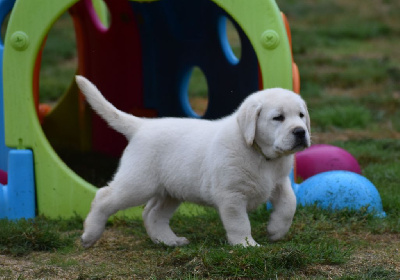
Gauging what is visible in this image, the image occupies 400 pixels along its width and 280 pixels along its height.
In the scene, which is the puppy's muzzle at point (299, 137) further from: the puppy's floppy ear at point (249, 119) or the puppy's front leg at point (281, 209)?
the puppy's front leg at point (281, 209)

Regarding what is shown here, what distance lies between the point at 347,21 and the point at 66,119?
27.3 feet

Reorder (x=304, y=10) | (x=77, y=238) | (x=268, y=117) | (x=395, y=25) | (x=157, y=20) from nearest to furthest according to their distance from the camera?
(x=268, y=117) < (x=77, y=238) < (x=157, y=20) < (x=395, y=25) < (x=304, y=10)

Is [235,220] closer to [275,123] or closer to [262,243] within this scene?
[262,243]

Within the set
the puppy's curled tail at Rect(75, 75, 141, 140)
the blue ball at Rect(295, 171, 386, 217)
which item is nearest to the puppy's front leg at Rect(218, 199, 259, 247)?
the puppy's curled tail at Rect(75, 75, 141, 140)

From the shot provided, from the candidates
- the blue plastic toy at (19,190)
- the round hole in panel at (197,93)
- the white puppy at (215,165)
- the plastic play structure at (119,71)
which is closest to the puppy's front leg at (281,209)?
the white puppy at (215,165)

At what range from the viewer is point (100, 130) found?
26.3 ft

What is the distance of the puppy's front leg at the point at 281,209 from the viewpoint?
4566mm

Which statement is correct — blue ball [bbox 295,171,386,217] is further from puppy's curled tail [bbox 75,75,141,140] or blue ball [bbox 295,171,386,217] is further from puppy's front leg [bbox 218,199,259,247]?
puppy's curled tail [bbox 75,75,141,140]

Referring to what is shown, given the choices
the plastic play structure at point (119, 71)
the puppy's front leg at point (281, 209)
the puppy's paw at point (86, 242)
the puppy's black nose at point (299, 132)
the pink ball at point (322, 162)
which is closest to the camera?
the puppy's black nose at point (299, 132)

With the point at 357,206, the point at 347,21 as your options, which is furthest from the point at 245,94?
the point at 347,21

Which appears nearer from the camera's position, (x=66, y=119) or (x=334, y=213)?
(x=334, y=213)

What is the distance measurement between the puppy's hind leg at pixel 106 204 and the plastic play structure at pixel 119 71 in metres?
0.86

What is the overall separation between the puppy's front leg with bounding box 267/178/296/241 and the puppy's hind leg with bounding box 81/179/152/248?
0.77m

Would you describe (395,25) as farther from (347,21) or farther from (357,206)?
(357,206)
